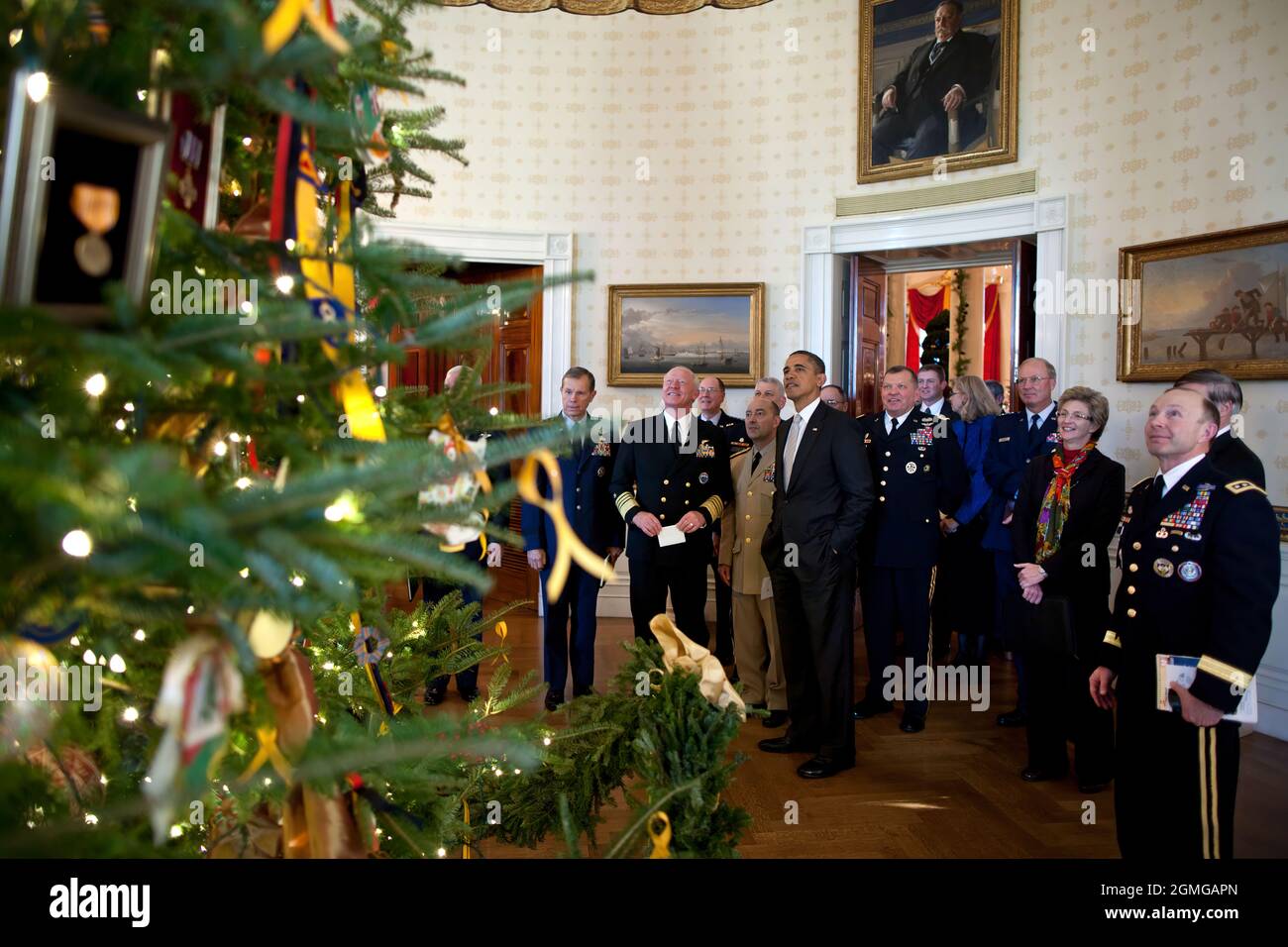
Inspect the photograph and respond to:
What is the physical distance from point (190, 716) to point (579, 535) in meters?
4.40

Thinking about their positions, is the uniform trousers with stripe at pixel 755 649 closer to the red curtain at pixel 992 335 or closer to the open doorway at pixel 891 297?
the open doorway at pixel 891 297

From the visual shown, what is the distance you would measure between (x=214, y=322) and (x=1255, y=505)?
104 inches

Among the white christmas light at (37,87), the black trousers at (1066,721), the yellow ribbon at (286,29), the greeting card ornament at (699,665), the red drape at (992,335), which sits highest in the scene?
the red drape at (992,335)

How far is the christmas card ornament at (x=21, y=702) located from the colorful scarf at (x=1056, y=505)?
390 centimetres

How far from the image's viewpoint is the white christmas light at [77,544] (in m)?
0.73

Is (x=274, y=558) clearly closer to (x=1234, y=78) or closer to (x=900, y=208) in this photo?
(x=1234, y=78)

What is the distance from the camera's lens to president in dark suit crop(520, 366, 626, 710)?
16.5 ft

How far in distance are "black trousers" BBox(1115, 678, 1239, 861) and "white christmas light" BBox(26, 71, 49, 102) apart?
9.20ft

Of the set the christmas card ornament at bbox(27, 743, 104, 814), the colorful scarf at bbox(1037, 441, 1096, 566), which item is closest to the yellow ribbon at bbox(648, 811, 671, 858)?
the christmas card ornament at bbox(27, 743, 104, 814)

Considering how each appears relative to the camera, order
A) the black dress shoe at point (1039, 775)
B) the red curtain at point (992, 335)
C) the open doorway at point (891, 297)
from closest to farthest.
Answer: the black dress shoe at point (1039, 775) → the open doorway at point (891, 297) → the red curtain at point (992, 335)

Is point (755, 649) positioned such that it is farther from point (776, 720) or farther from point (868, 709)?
point (868, 709)

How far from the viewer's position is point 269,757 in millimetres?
1000

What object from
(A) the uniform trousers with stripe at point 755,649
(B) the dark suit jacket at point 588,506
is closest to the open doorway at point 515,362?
(B) the dark suit jacket at point 588,506

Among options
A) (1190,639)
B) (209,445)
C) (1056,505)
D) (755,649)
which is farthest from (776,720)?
(209,445)
